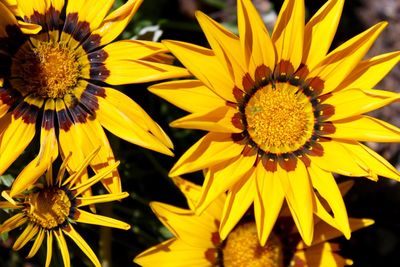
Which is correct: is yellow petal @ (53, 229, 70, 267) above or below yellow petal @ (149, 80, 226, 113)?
below

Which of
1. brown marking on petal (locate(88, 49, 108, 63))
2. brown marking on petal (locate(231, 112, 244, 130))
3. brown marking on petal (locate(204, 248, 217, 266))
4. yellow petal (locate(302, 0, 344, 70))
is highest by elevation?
yellow petal (locate(302, 0, 344, 70))

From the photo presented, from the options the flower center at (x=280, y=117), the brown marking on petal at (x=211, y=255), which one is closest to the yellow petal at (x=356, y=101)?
the flower center at (x=280, y=117)

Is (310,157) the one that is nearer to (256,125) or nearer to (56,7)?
(256,125)

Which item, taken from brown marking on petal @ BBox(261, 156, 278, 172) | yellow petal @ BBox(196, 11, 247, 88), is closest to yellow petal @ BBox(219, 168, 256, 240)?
brown marking on petal @ BBox(261, 156, 278, 172)

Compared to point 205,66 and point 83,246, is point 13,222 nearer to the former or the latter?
point 83,246

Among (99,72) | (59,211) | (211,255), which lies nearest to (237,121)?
(99,72)

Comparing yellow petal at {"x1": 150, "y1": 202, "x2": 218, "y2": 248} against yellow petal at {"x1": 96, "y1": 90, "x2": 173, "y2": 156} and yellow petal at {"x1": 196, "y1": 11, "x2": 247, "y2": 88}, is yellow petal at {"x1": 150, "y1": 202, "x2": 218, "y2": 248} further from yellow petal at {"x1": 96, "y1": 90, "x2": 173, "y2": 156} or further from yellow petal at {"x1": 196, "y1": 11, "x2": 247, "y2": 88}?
yellow petal at {"x1": 196, "y1": 11, "x2": 247, "y2": 88}
